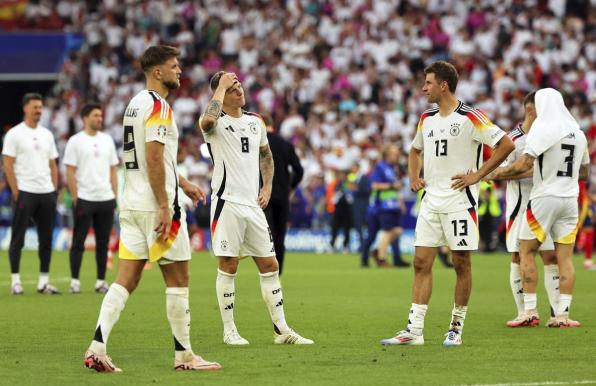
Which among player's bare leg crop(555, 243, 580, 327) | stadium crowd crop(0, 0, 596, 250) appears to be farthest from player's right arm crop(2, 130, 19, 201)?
stadium crowd crop(0, 0, 596, 250)

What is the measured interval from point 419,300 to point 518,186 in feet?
9.24

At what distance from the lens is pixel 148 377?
928 cm

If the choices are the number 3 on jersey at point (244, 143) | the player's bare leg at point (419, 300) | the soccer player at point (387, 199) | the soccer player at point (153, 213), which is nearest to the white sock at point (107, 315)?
the soccer player at point (153, 213)

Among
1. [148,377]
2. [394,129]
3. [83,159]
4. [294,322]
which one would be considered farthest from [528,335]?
[394,129]

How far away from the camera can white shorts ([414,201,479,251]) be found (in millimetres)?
11297

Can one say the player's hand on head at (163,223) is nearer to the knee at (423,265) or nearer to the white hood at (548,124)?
the knee at (423,265)

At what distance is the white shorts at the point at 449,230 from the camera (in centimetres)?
1130

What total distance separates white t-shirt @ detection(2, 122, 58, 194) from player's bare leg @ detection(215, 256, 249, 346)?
21.2ft

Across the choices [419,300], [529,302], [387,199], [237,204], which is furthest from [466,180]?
[387,199]

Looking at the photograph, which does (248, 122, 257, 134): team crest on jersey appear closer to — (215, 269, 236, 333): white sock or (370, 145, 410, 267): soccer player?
(215, 269, 236, 333): white sock

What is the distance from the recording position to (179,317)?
9.54 meters

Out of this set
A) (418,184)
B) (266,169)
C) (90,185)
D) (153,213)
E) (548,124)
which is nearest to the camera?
(153,213)

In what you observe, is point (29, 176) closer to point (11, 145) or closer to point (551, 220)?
point (11, 145)

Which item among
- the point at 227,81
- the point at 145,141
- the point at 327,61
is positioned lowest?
the point at 145,141
